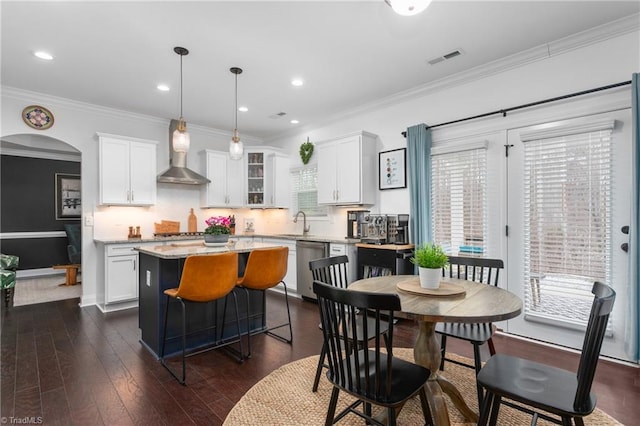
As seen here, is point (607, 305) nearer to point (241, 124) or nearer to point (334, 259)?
point (334, 259)

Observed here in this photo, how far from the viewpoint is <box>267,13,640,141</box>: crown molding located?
280cm

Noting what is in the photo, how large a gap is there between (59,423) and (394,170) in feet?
13.5

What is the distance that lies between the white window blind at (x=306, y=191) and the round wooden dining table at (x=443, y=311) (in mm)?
3565

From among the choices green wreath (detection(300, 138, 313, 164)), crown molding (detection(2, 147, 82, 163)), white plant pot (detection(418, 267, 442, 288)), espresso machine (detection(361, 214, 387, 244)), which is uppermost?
crown molding (detection(2, 147, 82, 163))

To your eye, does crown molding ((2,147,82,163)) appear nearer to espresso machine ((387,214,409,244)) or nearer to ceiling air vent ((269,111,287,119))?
ceiling air vent ((269,111,287,119))

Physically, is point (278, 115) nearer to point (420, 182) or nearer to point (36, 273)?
point (420, 182)

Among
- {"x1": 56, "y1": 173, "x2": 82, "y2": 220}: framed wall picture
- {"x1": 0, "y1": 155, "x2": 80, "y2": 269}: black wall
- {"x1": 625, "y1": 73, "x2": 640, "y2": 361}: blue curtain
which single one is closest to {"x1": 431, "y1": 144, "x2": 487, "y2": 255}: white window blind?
{"x1": 625, "y1": 73, "x2": 640, "y2": 361}: blue curtain

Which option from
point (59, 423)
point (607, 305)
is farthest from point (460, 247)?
point (59, 423)

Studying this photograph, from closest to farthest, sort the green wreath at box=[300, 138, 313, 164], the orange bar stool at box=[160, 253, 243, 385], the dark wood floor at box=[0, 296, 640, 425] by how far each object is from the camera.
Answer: the dark wood floor at box=[0, 296, 640, 425] → the orange bar stool at box=[160, 253, 243, 385] → the green wreath at box=[300, 138, 313, 164]

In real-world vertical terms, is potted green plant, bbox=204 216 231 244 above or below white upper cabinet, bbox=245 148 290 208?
below

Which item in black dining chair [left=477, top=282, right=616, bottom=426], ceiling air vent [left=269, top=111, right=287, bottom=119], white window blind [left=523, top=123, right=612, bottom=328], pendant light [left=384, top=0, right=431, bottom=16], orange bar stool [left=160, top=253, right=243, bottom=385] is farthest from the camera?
ceiling air vent [left=269, top=111, right=287, bottom=119]

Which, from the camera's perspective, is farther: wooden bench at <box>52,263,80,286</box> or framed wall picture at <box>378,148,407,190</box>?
wooden bench at <box>52,263,80,286</box>

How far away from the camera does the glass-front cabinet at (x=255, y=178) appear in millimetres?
6105

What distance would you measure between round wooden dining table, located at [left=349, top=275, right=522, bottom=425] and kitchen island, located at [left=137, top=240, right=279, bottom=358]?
1621 mm
